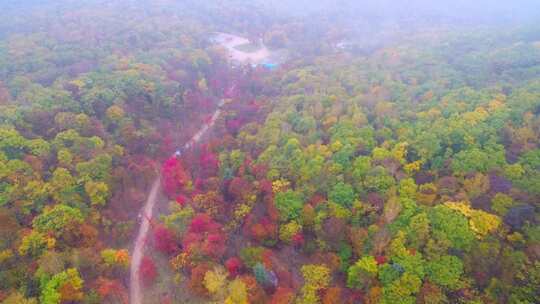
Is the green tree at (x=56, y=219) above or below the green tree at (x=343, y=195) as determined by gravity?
below

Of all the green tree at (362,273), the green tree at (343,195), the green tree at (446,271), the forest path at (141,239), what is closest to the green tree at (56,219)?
the forest path at (141,239)

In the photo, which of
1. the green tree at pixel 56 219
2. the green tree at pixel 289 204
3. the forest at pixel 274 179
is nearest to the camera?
the forest at pixel 274 179

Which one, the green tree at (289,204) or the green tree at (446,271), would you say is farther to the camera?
the green tree at (289,204)

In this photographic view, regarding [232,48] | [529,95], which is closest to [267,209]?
[529,95]

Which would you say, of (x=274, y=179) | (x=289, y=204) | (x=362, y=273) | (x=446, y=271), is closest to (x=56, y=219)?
(x=274, y=179)

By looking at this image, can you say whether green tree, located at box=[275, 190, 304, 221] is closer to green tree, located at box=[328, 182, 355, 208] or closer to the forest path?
green tree, located at box=[328, 182, 355, 208]

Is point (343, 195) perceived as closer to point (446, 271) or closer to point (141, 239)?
point (446, 271)

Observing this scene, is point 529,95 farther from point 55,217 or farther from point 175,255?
point 55,217

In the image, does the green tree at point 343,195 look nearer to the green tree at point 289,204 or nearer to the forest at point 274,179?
the forest at point 274,179
